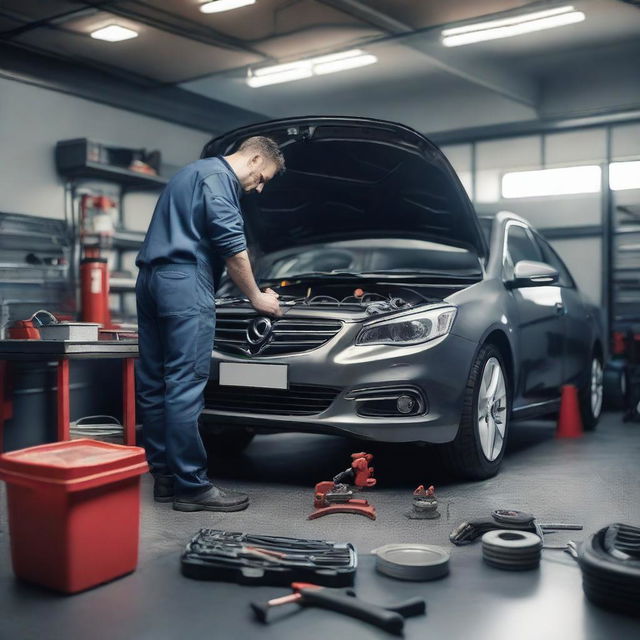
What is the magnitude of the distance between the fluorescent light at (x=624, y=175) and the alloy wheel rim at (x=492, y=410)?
20.7 ft

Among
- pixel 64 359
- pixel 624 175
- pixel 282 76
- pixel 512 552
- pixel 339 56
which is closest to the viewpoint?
pixel 512 552

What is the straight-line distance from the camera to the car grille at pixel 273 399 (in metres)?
3.23

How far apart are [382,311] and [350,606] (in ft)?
5.24

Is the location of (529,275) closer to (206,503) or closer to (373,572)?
(206,503)

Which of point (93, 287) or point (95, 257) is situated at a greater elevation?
point (95, 257)

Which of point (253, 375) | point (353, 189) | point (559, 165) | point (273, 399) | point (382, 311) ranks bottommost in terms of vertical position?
point (273, 399)

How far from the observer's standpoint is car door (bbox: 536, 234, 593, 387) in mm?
4777

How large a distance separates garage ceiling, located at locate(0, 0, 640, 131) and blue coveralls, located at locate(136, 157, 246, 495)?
3.90 metres

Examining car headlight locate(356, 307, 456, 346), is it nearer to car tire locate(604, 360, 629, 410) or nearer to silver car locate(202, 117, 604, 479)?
silver car locate(202, 117, 604, 479)

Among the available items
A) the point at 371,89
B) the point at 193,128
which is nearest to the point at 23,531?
the point at 193,128

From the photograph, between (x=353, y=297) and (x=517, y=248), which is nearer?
(x=353, y=297)

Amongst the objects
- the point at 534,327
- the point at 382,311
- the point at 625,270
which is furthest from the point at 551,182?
the point at 382,311

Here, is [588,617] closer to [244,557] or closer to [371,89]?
[244,557]

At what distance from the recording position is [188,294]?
2941mm
